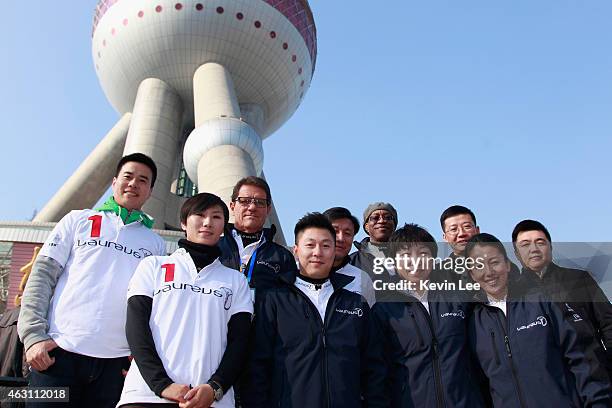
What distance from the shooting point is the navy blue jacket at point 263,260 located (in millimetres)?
3436

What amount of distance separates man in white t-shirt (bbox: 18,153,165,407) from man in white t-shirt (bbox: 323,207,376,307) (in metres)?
1.46

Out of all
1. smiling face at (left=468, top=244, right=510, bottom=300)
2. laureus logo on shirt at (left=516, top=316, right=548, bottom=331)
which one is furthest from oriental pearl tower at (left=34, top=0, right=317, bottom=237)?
laureus logo on shirt at (left=516, top=316, right=548, bottom=331)

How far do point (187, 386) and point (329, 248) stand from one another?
125 centimetres

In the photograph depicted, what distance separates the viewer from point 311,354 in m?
2.86

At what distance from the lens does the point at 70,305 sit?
10.3ft

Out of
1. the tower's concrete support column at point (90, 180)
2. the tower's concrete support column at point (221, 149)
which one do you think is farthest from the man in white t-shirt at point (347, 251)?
the tower's concrete support column at point (90, 180)

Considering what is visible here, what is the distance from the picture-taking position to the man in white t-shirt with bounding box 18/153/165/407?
117 inches

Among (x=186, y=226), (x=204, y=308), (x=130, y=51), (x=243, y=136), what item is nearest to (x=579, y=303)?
(x=204, y=308)

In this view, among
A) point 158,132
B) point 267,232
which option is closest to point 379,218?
point 267,232

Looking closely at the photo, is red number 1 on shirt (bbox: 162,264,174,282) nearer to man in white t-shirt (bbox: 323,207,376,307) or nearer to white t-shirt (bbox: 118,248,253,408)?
white t-shirt (bbox: 118,248,253,408)

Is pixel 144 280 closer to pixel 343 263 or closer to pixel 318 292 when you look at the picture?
pixel 318 292

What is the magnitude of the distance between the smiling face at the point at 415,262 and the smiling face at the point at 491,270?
33 cm

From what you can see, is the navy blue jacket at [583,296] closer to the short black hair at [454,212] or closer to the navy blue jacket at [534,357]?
the navy blue jacket at [534,357]

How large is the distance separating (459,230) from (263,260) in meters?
1.76
